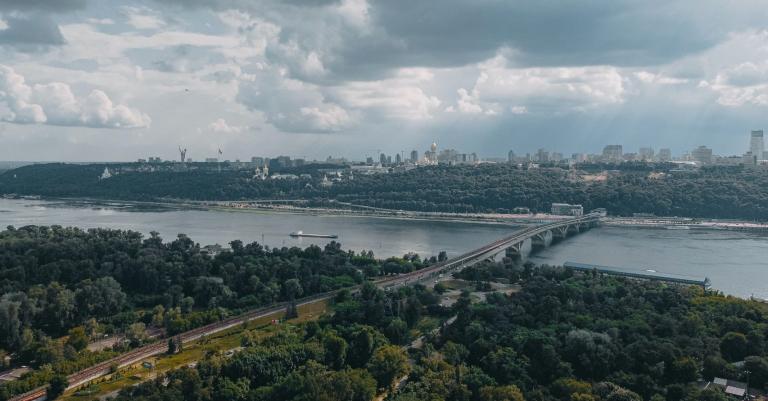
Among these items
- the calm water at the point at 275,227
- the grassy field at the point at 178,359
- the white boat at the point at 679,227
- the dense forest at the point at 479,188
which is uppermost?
the dense forest at the point at 479,188

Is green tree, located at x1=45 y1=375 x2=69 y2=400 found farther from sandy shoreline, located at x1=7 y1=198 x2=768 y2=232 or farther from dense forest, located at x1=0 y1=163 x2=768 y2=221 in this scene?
dense forest, located at x1=0 y1=163 x2=768 y2=221

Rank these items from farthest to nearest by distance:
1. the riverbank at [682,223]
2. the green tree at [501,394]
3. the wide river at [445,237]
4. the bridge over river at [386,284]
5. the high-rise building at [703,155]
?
the high-rise building at [703,155] < the riverbank at [682,223] < the wide river at [445,237] < the bridge over river at [386,284] < the green tree at [501,394]

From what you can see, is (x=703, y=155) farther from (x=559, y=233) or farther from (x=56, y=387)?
(x=56, y=387)

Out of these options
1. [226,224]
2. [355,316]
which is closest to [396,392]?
[355,316]

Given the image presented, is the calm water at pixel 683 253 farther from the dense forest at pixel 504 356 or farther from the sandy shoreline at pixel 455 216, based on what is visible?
the dense forest at pixel 504 356

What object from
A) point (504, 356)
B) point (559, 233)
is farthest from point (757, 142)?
point (504, 356)

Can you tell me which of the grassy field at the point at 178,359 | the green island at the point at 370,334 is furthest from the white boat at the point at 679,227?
the grassy field at the point at 178,359

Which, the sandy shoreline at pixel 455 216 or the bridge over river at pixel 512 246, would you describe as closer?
the bridge over river at pixel 512 246
